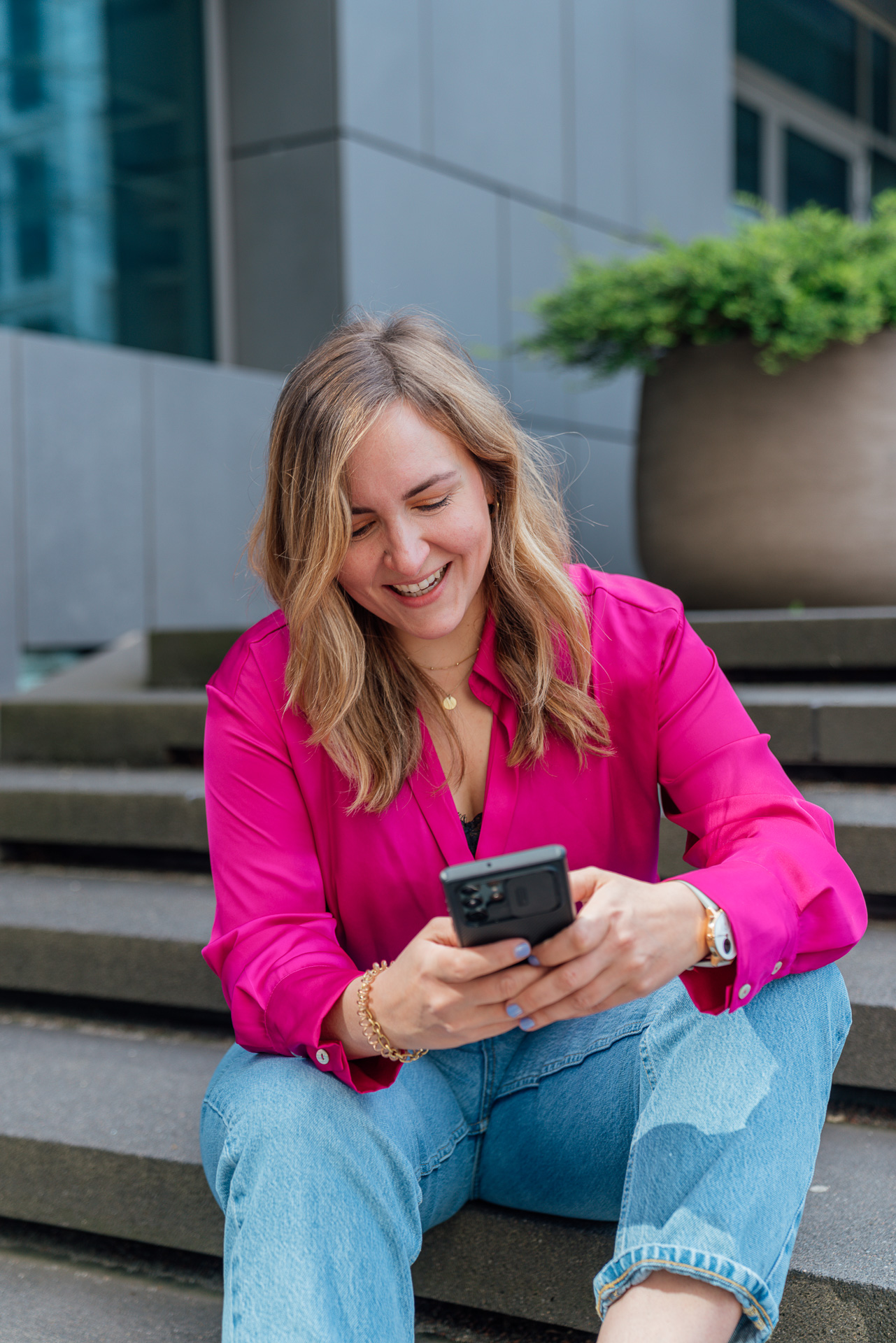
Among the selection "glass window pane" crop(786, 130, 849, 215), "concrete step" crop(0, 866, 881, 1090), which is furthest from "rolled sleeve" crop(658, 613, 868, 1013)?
"glass window pane" crop(786, 130, 849, 215)

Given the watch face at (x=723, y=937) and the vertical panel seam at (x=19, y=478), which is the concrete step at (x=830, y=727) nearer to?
the watch face at (x=723, y=937)

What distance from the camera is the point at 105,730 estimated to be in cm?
299

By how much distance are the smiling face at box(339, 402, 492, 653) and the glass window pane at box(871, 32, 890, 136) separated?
8.70 meters

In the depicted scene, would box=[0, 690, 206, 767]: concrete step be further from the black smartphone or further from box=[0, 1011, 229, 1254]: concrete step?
the black smartphone

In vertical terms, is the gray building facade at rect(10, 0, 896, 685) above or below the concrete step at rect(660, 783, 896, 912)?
above

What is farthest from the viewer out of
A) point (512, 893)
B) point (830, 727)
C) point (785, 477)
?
point (785, 477)

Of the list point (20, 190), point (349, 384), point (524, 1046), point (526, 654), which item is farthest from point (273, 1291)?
point (20, 190)

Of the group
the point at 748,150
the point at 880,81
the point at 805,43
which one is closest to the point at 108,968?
the point at 748,150

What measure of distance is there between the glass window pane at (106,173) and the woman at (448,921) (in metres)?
3.15

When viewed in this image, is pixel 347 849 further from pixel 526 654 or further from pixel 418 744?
pixel 526 654

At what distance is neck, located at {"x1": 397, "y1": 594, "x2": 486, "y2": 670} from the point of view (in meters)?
1.60

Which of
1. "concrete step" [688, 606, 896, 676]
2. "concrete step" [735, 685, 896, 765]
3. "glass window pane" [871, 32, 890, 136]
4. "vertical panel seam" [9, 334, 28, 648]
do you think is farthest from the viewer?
"glass window pane" [871, 32, 890, 136]

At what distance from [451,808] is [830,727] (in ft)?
3.95

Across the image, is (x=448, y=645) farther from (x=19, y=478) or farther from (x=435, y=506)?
(x=19, y=478)
